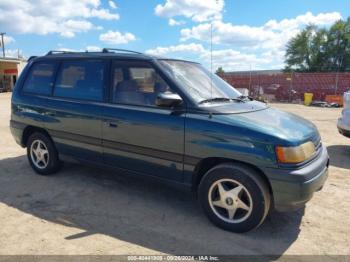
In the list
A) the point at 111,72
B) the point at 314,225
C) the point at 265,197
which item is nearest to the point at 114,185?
the point at 111,72

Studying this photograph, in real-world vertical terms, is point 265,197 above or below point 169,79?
below

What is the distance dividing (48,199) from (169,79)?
2.25 meters

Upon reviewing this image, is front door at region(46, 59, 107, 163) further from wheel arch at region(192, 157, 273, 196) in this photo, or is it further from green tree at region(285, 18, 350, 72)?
green tree at region(285, 18, 350, 72)

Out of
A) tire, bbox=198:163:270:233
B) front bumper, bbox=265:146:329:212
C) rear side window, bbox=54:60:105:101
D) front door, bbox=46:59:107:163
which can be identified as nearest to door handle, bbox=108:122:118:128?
front door, bbox=46:59:107:163

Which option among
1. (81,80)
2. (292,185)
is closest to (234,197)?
(292,185)

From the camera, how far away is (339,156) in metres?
7.21

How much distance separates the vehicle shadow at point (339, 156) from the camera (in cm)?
656

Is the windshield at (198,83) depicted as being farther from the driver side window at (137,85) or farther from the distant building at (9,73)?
the distant building at (9,73)

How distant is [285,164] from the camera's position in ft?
11.3

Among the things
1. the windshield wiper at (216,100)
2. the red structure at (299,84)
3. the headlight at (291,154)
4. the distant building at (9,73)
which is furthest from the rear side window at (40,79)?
the distant building at (9,73)

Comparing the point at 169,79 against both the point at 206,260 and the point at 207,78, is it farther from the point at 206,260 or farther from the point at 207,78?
the point at 206,260

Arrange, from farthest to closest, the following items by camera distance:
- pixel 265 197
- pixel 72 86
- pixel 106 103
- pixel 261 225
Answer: pixel 72 86 < pixel 106 103 < pixel 261 225 < pixel 265 197

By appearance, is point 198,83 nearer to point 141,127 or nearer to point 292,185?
point 141,127

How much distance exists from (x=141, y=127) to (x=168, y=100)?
56cm
